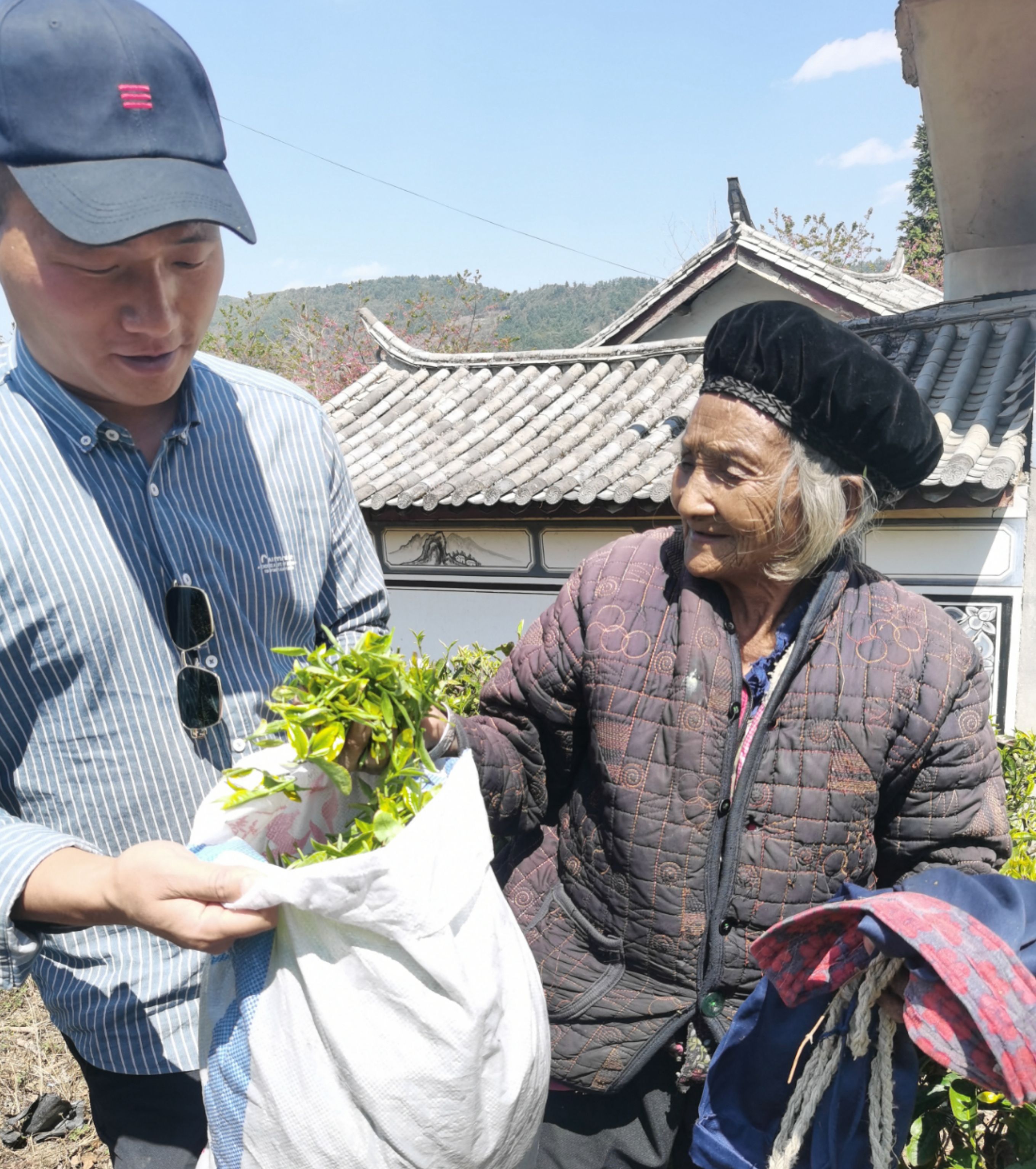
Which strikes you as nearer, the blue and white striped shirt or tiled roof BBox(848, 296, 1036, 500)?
the blue and white striped shirt

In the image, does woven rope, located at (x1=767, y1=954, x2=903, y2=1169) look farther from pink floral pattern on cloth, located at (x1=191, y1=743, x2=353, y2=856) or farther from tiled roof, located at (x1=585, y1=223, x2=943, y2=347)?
tiled roof, located at (x1=585, y1=223, x2=943, y2=347)

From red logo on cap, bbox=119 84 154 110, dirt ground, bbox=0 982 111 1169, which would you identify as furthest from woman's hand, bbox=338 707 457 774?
dirt ground, bbox=0 982 111 1169

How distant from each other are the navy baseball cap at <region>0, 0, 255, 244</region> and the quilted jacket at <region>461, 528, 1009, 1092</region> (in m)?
1.00

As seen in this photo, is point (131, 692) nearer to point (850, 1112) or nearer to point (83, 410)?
point (83, 410)

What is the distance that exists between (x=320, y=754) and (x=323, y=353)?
71.3ft

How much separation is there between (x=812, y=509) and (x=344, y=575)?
87 centimetres

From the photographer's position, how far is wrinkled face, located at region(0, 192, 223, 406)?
1.24m

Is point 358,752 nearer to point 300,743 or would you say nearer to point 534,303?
point 300,743

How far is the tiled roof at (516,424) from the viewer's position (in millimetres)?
8367

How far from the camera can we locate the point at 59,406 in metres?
1.45

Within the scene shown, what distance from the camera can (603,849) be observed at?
1.80 m

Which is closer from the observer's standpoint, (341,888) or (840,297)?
(341,888)

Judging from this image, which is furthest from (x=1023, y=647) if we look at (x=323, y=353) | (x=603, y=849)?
(x=323, y=353)

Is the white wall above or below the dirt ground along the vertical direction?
above
